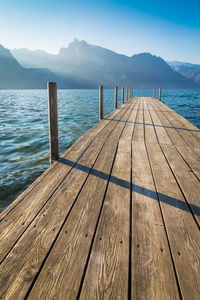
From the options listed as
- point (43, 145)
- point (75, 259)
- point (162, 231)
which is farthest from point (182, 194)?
point (43, 145)

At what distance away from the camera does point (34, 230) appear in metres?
1.34

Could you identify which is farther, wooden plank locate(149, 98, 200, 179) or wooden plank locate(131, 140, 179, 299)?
wooden plank locate(149, 98, 200, 179)

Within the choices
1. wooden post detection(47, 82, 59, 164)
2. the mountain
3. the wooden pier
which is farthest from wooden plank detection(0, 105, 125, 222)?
the mountain

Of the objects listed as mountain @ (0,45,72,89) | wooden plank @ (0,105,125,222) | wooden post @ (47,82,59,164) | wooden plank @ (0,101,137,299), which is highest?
mountain @ (0,45,72,89)

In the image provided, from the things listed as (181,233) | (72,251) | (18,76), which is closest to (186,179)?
(181,233)

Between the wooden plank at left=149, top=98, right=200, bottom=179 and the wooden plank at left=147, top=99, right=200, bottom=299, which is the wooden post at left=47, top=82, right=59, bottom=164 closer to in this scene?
the wooden plank at left=147, top=99, right=200, bottom=299

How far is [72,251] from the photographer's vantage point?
1.15 m

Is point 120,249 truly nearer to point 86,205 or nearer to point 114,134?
Answer: point 86,205

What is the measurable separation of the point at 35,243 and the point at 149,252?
81 cm

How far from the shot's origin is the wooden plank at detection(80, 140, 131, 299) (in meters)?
0.92

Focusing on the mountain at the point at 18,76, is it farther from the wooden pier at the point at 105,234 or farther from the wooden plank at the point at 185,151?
the wooden pier at the point at 105,234

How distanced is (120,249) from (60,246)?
42 cm

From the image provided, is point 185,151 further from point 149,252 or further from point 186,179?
point 149,252

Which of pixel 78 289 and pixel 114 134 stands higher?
pixel 114 134
